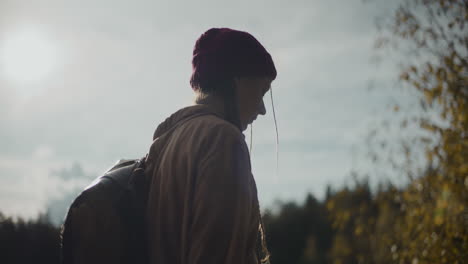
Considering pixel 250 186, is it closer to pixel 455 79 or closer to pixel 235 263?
pixel 235 263

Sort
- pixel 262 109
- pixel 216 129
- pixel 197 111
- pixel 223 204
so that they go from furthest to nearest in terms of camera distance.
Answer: pixel 262 109
pixel 197 111
pixel 216 129
pixel 223 204

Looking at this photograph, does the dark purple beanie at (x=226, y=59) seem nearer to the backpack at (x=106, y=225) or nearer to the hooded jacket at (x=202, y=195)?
the hooded jacket at (x=202, y=195)

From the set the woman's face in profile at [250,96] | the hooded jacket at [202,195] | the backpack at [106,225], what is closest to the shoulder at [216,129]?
the hooded jacket at [202,195]

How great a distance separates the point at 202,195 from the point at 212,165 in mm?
90

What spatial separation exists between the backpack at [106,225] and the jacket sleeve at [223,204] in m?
0.23

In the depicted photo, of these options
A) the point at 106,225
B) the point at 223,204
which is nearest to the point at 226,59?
the point at 223,204

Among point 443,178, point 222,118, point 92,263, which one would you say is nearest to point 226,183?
point 222,118

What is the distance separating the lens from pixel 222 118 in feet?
4.77

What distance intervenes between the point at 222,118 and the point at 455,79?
2.32 m

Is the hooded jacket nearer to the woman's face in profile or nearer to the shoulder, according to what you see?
the shoulder

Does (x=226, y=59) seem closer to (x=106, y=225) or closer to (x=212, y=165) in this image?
(x=212, y=165)

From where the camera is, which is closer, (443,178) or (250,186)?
(250,186)

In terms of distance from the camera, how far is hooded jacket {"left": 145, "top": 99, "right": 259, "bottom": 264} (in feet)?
3.81

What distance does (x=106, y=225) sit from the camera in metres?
1.30
